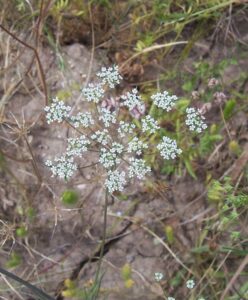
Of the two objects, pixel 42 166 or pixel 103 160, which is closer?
pixel 103 160

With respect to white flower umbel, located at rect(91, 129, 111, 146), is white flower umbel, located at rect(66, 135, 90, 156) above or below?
below

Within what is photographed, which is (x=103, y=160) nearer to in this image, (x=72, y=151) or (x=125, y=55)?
(x=72, y=151)

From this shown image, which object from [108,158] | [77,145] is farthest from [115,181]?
[77,145]

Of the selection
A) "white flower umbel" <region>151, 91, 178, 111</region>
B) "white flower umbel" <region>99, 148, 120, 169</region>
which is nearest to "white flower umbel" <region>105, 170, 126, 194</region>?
"white flower umbel" <region>99, 148, 120, 169</region>

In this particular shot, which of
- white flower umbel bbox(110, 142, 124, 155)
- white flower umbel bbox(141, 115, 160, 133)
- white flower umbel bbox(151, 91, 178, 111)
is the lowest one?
white flower umbel bbox(110, 142, 124, 155)

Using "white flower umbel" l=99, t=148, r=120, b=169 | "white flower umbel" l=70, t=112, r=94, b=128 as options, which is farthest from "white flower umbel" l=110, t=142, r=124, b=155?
"white flower umbel" l=70, t=112, r=94, b=128

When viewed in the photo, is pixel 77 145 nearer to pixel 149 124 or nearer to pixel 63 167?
pixel 63 167

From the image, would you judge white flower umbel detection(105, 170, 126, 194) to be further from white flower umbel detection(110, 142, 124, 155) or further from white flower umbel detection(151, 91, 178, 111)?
white flower umbel detection(151, 91, 178, 111)

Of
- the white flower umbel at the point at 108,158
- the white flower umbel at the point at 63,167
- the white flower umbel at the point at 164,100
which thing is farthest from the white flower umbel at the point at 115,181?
the white flower umbel at the point at 164,100

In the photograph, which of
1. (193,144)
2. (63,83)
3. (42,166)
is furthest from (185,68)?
(42,166)

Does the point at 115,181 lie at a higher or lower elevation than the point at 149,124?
lower

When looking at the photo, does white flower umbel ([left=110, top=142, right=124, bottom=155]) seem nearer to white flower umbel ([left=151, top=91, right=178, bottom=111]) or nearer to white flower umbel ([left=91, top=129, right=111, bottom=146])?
white flower umbel ([left=91, top=129, right=111, bottom=146])
